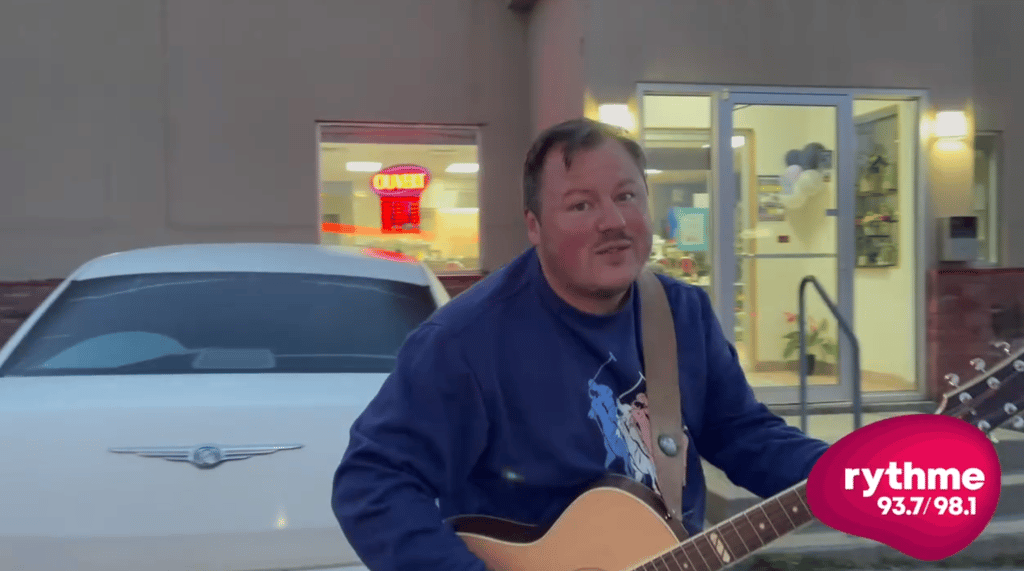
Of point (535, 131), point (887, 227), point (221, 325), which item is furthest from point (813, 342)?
point (221, 325)

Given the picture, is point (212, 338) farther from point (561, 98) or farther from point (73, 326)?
point (561, 98)

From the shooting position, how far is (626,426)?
187 centimetres

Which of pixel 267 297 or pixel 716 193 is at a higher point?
pixel 716 193

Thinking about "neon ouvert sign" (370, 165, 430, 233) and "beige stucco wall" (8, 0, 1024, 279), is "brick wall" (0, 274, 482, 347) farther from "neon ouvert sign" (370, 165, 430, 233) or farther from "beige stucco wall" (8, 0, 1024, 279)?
"neon ouvert sign" (370, 165, 430, 233)

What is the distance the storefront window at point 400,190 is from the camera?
30.7 ft

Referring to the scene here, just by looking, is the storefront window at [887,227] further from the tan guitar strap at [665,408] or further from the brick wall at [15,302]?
the tan guitar strap at [665,408]

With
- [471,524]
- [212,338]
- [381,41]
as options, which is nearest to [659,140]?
[381,41]

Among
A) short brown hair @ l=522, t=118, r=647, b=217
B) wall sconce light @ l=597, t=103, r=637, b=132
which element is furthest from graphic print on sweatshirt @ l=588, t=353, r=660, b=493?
wall sconce light @ l=597, t=103, r=637, b=132

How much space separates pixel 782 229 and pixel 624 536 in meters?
6.88

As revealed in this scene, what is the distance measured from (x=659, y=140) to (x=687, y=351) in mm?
6430

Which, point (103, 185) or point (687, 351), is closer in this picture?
point (687, 351)

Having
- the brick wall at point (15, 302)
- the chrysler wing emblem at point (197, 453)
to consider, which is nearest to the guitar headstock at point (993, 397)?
the chrysler wing emblem at point (197, 453)

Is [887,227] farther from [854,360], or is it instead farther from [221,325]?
[221,325]

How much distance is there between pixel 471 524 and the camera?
72.4 inches
